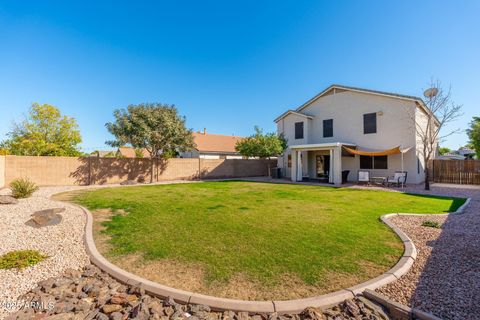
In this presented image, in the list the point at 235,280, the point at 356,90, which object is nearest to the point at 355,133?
the point at 356,90

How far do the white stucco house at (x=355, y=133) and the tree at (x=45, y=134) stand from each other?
84.1ft

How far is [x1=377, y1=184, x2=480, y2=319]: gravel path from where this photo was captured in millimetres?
2814

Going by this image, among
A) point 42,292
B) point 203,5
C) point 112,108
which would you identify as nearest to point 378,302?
point 42,292

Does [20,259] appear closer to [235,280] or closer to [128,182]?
[235,280]

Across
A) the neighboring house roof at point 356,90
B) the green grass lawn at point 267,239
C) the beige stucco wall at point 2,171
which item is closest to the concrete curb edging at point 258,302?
the green grass lawn at point 267,239

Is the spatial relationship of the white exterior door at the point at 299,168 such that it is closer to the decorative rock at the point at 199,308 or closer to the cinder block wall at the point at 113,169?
the cinder block wall at the point at 113,169

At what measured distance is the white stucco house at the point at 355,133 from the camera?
1664 centimetres

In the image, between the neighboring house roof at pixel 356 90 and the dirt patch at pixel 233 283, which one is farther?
the neighboring house roof at pixel 356 90

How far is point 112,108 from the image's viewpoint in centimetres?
1794

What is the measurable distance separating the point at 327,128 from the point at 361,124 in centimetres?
292

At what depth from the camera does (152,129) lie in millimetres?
18500

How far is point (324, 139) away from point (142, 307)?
67.6 feet

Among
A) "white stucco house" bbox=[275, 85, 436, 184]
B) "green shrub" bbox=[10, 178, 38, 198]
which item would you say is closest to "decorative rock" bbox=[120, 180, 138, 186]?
"green shrub" bbox=[10, 178, 38, 198]

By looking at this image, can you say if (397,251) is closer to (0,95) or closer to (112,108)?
(112,108)
